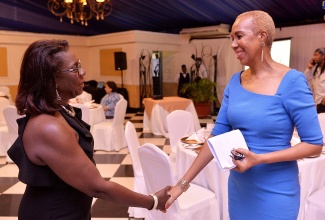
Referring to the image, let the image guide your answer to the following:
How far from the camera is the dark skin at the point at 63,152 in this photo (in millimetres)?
1146

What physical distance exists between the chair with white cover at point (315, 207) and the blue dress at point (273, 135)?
4.13 feet

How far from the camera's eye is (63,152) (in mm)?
1147

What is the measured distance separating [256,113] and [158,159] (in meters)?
0.98

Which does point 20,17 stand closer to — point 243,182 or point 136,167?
point 136,167

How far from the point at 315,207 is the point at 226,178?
0.69 meters

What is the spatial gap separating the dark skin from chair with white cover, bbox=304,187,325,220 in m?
1.82

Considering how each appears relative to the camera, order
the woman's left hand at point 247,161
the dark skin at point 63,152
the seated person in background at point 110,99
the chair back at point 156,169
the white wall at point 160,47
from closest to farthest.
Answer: the dark skin at point 63,152 → the woman's left hand at point 247,161 → the chair back at point 156,169 → the seated person in background at point 110,99 → the white wall at point 160,47

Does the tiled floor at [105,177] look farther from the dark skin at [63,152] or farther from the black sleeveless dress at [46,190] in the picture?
the dark skin at [63,152]

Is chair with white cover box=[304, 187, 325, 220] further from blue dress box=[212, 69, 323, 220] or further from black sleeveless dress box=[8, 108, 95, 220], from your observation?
black sleeveless dress box=[8, 108, 95, 220]

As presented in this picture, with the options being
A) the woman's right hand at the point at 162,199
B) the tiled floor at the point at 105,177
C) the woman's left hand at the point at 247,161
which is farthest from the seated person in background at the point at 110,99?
the woman's left hand at the point at 247,161

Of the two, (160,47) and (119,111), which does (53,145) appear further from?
(160,47)

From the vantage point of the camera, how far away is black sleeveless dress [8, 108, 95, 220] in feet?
4.01

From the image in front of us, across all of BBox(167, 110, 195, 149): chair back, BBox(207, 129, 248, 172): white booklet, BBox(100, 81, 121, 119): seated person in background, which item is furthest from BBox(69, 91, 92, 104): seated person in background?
BBox(207, 129, 248, 172): white booklet

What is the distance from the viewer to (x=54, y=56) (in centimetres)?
123
